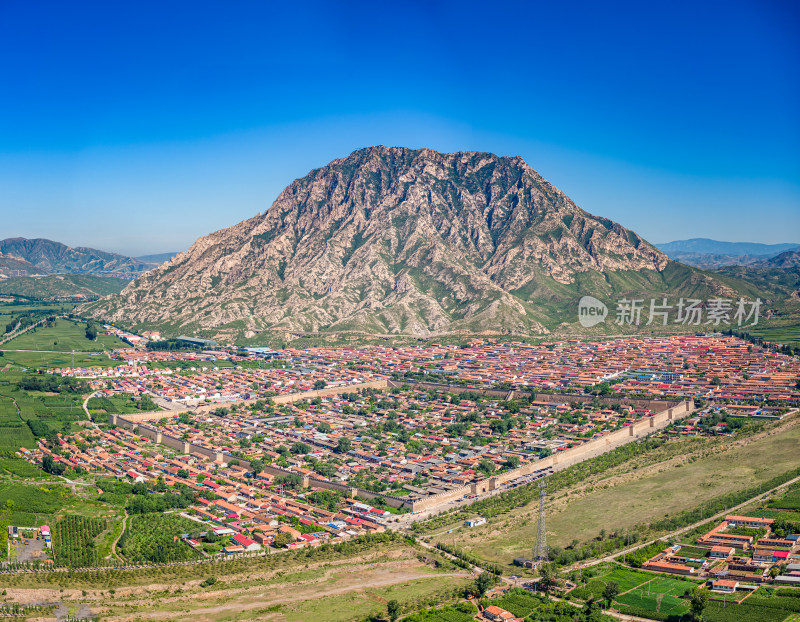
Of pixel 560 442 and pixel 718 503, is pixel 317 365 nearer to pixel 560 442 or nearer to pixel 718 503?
pixel 560 442

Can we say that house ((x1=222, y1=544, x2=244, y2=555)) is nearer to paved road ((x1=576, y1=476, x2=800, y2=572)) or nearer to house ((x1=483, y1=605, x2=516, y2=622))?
house ((x1=483, y1=605, x2=516, y2=622))

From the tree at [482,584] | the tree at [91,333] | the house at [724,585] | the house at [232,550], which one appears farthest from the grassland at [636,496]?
the tree at [91,333]

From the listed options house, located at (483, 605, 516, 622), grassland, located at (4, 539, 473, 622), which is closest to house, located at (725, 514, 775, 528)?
grassland, located at (4, 539, 473, 622)

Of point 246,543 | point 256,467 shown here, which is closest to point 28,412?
point 256,467

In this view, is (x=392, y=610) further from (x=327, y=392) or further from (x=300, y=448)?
(x=327, y=392)

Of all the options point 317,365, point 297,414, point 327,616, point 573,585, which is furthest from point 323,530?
point 317,365
